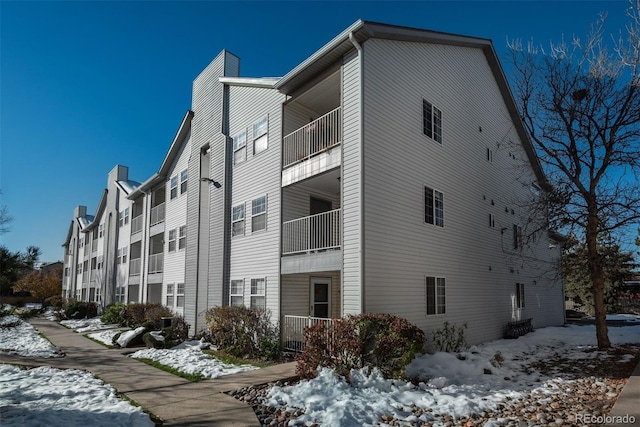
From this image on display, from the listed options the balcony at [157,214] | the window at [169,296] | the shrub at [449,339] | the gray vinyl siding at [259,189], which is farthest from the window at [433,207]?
the balcony at [157,214]

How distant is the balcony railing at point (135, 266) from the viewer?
26770 mm

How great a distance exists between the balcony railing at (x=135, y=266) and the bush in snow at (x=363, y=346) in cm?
2056

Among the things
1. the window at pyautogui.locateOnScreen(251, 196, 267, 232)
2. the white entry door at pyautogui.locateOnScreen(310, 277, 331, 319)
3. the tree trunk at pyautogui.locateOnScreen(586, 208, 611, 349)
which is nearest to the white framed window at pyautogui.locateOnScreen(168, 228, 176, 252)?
the window at pyautogui.locateOnScreen(251, 196, 267, 232)

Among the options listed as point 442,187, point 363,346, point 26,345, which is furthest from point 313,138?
point 26,345

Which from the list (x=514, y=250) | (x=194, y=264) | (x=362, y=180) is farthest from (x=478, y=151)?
(x=194, y=264)

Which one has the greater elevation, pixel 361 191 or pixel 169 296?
pixel 361 191

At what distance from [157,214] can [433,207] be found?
59.4 ft

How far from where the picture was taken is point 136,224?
28.5m

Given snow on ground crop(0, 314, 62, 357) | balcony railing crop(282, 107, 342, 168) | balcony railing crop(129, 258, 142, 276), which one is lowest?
snow on ground crop(0, 314, 62, 357)

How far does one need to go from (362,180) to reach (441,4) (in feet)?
23.1

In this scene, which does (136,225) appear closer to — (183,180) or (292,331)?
(183,180)

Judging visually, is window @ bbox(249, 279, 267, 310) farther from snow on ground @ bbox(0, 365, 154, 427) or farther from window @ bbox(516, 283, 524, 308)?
window @ bbox(516, 283, 524, 308)

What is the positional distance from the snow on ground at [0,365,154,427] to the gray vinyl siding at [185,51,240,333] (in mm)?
6913

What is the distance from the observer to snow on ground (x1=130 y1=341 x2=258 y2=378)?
10.7 meters
